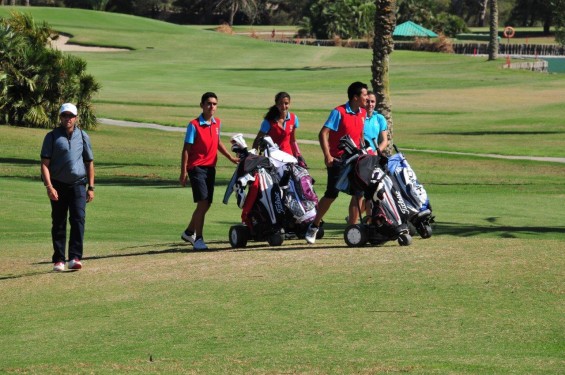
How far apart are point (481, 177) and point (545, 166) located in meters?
3.00

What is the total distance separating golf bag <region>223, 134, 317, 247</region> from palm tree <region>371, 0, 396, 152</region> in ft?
42.9

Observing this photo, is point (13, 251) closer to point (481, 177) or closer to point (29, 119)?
point (481, 177)

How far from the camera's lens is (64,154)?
1247 cm

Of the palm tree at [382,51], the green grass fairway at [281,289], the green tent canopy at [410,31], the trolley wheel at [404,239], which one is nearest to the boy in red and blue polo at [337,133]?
the green grass fairway at [281,289]

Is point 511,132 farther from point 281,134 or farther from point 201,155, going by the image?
point 201,155

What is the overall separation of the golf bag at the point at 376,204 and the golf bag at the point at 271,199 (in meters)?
0.87

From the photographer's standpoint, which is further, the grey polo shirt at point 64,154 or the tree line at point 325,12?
the tree line at point 325,12

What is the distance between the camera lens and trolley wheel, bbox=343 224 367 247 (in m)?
13.2

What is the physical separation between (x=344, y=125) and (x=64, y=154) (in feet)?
11.0

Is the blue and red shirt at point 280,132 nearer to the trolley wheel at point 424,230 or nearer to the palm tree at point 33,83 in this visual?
the trolley wheel at point 424,230

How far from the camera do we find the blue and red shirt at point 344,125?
14055 mm

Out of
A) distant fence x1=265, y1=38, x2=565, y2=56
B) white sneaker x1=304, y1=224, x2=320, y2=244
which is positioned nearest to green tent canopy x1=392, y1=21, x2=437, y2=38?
distant fence x1=265, y1=38, x2=565, y2=56

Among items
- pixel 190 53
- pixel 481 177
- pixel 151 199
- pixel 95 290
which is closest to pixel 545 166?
pixel 481 177

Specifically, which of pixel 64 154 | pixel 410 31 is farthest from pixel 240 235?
pixel 410 31
